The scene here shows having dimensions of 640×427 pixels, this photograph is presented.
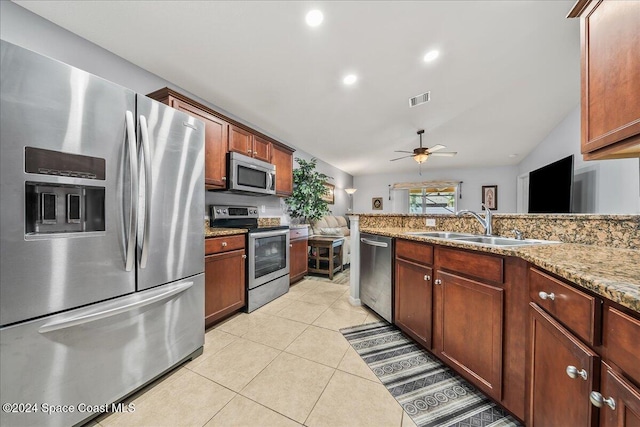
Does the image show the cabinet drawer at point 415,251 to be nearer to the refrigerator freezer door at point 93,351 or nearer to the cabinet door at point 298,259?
the refrigerator freezer door at point 93,351

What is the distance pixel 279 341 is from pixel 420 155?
3.78m

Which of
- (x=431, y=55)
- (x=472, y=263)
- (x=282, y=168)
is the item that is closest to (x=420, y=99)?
(x=431, y=55)

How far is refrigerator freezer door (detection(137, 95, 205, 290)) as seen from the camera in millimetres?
1325

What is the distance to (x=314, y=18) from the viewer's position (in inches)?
68.6

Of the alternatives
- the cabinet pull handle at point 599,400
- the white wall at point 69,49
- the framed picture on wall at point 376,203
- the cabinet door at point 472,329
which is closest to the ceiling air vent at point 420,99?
the cabinet door at point 472,329

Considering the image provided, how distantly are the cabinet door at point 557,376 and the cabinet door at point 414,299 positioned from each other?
0.65m

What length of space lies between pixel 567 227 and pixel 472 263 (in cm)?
69

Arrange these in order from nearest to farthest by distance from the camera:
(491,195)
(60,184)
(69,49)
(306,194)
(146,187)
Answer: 1. (60,184)
2. (146,187)
3. (69,49)
4. (306,194)
5. (491,195)

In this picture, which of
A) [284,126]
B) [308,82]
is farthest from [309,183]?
[308,82]

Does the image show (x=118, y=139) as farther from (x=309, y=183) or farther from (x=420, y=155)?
(x=420, y=155)

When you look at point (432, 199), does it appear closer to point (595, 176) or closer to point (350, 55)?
point (595, 176)

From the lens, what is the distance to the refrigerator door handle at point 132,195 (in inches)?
49.2

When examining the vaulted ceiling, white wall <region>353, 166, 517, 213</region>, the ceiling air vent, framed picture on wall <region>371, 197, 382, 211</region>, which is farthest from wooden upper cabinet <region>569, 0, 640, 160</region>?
framed picture on wall <region>371, 197, 382, 211</region>

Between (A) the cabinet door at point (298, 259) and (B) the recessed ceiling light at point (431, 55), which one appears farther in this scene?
(A) the cabinet door at point (298, 259)
